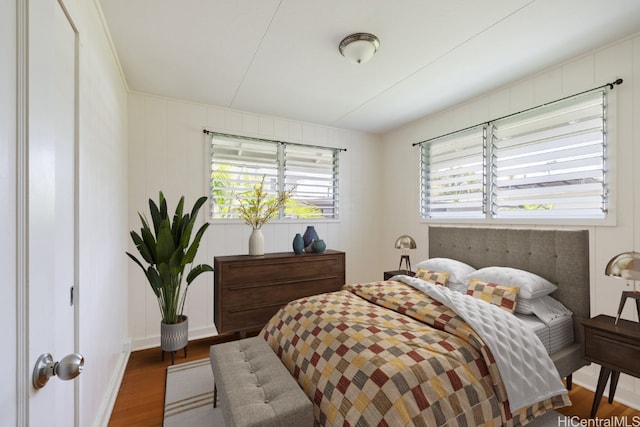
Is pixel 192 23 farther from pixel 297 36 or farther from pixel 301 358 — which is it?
pixel 301 358

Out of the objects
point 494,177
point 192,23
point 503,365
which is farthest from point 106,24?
point 494,177

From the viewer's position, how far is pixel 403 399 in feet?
4.11

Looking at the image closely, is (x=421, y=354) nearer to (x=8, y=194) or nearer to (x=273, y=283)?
(x=8, y=194)

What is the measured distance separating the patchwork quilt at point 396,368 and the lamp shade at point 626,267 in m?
0.84

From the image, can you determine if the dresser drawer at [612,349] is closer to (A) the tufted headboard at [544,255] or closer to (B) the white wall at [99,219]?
(A) the tufted headboard at [544,255]

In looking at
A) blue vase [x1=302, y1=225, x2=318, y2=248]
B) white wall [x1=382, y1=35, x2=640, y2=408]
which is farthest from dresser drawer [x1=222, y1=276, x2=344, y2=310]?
white wall [x1=382, y1=35, x2=640, y2=408]


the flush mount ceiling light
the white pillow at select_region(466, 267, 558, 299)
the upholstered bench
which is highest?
the flush mount ceiling light

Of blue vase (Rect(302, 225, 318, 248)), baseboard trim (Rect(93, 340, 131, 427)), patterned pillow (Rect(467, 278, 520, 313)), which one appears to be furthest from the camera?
blue vase (Rect(302, 225, 318, 248))

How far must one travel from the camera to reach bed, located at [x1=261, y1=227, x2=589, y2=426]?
1.31 metres

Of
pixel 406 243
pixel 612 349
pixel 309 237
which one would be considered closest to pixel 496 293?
pixel 612 349

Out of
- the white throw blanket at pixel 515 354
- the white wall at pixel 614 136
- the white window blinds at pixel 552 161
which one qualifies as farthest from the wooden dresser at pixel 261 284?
the white wall at pixel 614 136

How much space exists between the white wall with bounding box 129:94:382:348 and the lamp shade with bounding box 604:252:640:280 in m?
2.81

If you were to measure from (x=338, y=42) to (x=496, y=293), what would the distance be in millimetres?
2321

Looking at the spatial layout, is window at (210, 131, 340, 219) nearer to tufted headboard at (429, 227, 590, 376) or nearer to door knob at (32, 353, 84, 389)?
tufted headboard at (429, 227, 590, 376)
